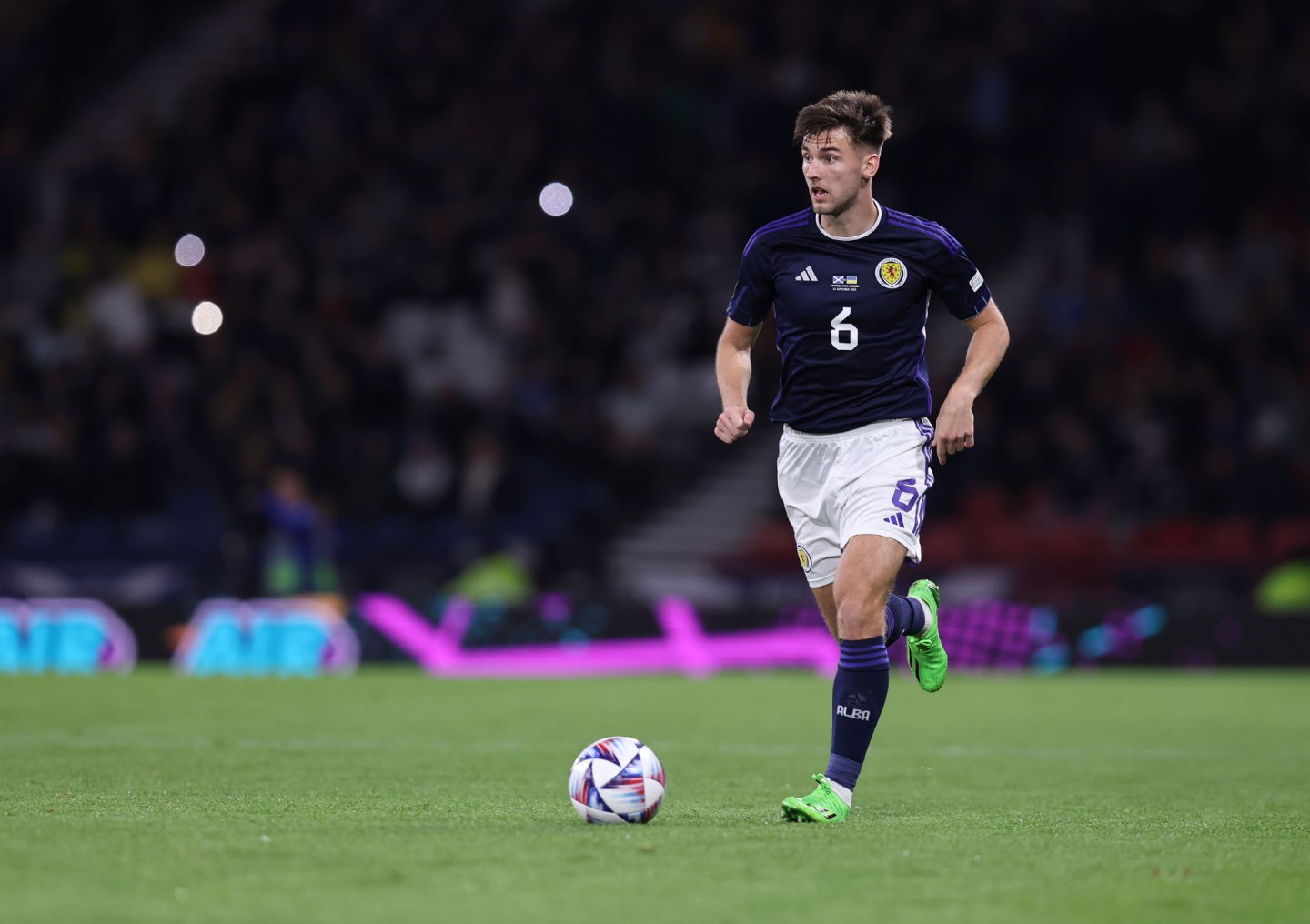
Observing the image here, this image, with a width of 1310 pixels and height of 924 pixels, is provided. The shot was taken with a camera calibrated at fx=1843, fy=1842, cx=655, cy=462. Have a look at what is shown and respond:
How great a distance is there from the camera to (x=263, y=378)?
61.1ft

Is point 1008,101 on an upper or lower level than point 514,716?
upper

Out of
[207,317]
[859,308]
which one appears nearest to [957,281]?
[859,308]

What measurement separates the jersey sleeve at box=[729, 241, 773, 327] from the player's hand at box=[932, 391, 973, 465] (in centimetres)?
77

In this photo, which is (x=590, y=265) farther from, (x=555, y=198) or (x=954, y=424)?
(x=954, y=424)

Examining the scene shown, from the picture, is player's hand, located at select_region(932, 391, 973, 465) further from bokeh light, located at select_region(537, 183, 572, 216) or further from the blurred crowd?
bokeh light, located at select_region(537, 183, 572, 216)

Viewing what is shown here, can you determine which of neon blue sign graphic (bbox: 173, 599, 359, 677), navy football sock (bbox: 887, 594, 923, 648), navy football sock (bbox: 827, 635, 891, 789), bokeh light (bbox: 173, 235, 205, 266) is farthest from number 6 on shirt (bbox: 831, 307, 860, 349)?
bokeh light (bbox: 173, 235, 205, 266)

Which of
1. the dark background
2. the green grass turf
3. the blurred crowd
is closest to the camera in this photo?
the green grass turf

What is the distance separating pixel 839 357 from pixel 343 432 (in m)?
12.6

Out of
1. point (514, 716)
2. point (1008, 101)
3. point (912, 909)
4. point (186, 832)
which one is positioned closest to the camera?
point (912, 909)

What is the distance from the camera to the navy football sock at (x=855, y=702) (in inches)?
237

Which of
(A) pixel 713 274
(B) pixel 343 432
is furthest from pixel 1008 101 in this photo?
(B) pixel 343 432

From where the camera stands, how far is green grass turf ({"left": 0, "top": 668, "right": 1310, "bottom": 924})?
4285 mm

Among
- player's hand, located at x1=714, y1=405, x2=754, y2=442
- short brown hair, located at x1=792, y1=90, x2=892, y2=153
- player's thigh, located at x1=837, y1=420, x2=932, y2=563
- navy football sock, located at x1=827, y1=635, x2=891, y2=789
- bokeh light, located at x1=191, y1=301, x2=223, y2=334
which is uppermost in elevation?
bokeh light, located at x1=191, y1=301, x2=223, y2=334

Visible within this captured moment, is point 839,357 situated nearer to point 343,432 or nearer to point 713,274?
point 343,432
